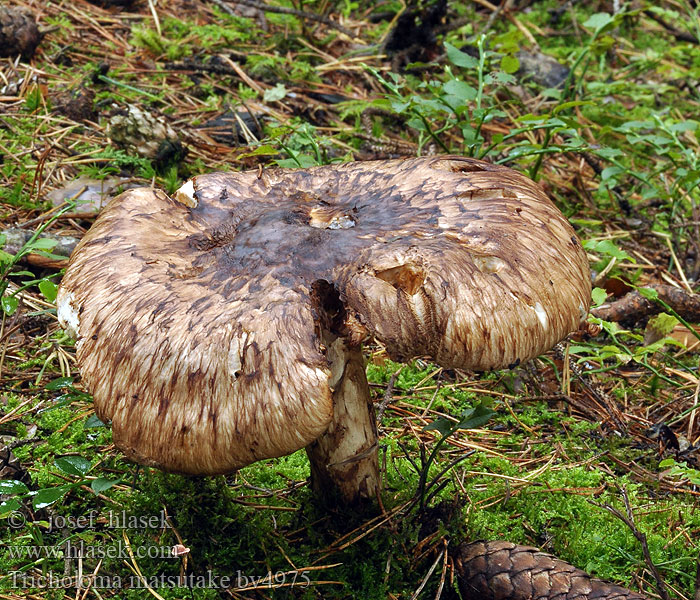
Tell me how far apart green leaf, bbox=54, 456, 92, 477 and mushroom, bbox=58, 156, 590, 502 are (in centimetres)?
42

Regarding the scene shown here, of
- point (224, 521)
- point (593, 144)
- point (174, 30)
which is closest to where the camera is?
point (224, 521)

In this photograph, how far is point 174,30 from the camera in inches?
220

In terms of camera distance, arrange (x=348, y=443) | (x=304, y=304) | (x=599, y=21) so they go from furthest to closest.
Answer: (x=599, y=21) < (x=348, y=443) < (x=304, y=304)

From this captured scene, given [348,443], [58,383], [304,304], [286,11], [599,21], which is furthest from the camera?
[286,11]

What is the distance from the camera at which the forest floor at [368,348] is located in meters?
2.24

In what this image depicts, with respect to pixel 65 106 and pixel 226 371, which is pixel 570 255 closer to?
pixel 226 371

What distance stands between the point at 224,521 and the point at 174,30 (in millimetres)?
4560

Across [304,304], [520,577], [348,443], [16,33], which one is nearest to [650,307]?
[520,577]

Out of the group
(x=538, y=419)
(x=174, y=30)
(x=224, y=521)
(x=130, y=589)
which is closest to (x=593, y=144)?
(x=538, y=419)

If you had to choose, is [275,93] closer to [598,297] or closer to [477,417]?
[598,297]

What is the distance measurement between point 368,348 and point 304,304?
1.66 m

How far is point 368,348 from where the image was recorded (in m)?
3.43

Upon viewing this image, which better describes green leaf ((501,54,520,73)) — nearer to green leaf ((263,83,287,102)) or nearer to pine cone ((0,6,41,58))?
green leaf ((263,83,287,102))

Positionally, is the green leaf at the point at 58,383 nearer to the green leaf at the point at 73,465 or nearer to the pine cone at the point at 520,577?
the green leaf at the point at 73,465
